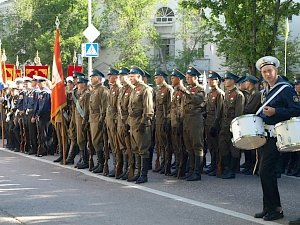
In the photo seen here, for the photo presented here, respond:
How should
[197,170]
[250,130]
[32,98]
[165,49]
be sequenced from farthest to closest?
[165,49] < [32,98] < [197,170] < [250,130]

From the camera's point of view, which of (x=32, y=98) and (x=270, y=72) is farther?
(x=32, y=98)

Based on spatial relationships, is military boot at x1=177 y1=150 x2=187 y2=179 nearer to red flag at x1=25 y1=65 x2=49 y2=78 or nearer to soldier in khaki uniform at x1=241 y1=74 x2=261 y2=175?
soldier in khaki uniform at x1=241 y1=74 x2=261 y2=175

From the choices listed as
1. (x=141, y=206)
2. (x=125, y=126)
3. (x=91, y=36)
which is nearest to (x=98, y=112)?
(x=125, y=126)

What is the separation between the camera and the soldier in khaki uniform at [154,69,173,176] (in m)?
13.5

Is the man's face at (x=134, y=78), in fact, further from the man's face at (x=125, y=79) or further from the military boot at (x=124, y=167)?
the military boot at (x=124, y=167)

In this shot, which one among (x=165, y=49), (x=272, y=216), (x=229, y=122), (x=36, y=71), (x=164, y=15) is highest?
(x=164, y=15)

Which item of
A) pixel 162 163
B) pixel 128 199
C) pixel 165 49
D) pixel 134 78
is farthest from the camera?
pixel 165 49

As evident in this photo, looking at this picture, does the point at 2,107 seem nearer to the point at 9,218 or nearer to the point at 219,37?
the point at 219,37

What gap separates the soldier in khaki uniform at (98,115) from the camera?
1367cm

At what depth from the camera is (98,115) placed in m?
13.8

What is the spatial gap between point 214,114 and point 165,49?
43.6 metres

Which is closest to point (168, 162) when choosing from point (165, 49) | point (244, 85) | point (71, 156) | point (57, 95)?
point (244, 85)

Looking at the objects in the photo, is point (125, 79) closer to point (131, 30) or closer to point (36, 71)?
point (36, 71)

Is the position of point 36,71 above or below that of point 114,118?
above
